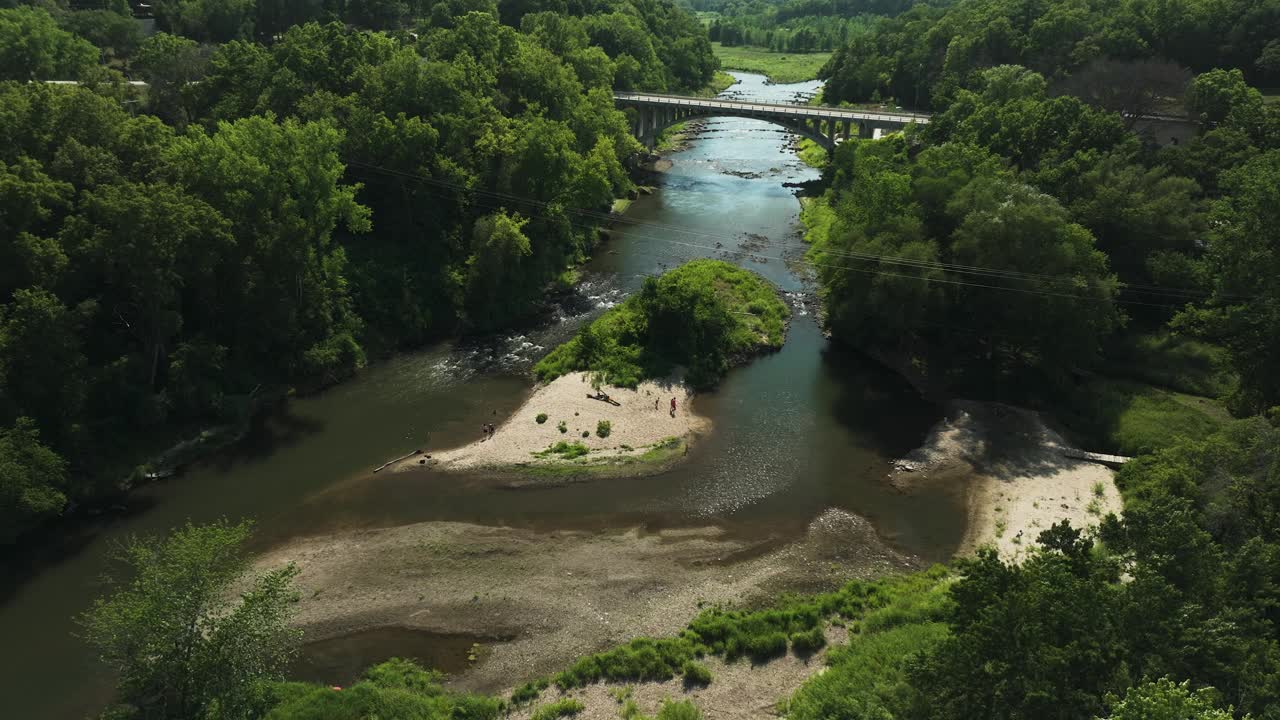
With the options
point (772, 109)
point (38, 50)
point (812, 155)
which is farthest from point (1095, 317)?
point (38, 50)

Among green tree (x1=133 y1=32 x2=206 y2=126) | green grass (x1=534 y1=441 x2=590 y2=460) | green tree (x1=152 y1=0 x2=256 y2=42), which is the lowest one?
green grass (x1=534 y1=441 x2=590 y2=460)

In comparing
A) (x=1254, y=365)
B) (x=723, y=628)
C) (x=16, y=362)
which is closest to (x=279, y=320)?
(x=16, y=362)

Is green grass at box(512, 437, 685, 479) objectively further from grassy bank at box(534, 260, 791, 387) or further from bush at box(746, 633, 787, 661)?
bush at box(746, 633, 787, 661)

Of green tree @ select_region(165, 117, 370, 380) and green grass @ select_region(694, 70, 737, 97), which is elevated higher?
green grass @ select_region(694, 70, 737, 97)

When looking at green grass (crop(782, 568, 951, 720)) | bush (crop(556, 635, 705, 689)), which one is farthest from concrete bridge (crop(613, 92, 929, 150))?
bush (crop(556, 635, 705, 689))

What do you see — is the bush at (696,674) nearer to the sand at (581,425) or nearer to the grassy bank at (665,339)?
the sand at (581,425)
